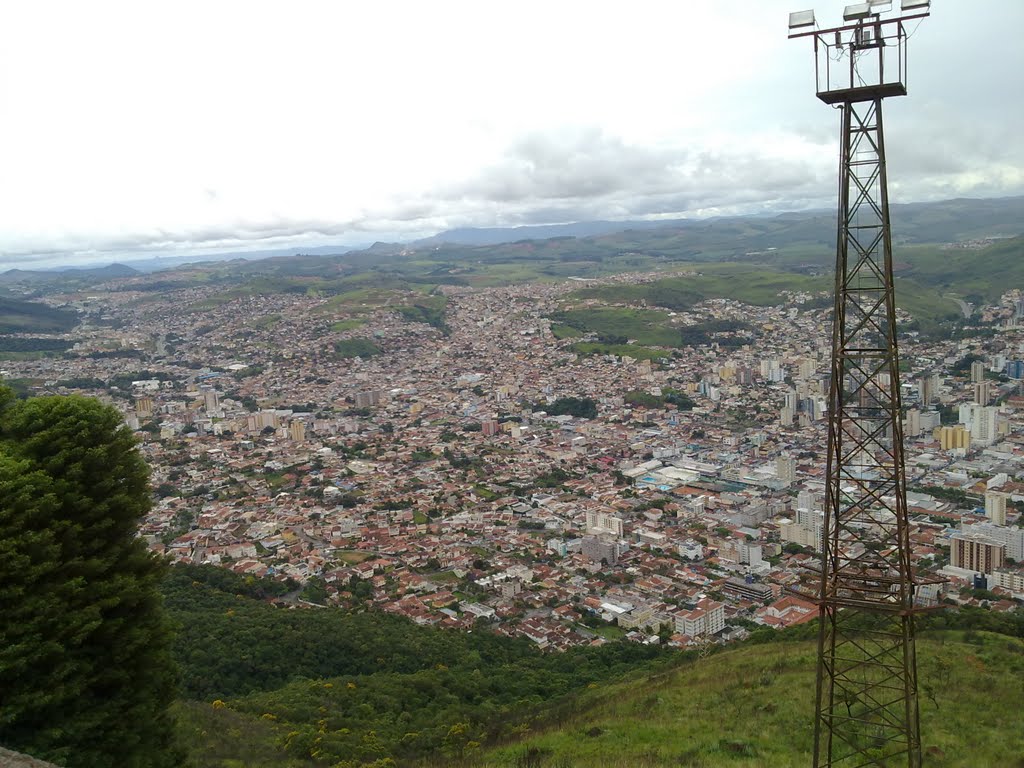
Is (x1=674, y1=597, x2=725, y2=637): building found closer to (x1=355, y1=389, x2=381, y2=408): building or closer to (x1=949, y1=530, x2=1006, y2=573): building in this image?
(x1=949, y1=530, x2=1006, y2=573): building

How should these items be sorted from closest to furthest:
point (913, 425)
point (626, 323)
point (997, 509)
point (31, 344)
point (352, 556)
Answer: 1. point (997, 509)
2. point (352, 556)
3. point (913, 425)
4. point (31, 344)
5. point (626, 323)

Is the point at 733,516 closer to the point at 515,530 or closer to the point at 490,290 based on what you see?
the point at 515,530

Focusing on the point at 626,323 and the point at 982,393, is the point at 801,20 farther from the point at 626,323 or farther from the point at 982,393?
the point at 626,323

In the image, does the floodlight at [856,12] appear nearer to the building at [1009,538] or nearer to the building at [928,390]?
the building at [1009,538]

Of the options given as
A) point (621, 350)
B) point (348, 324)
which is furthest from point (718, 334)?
point (348, 324)

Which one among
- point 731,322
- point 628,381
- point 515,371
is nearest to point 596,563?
point 628,381

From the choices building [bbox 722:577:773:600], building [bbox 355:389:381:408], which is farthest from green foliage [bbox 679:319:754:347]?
building [bbox 722:577:773:600]
